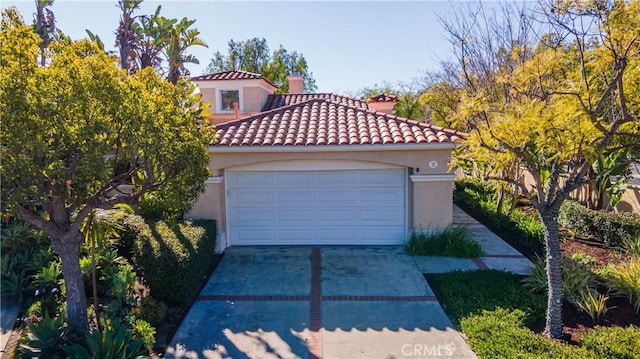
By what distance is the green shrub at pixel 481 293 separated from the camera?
7008mm

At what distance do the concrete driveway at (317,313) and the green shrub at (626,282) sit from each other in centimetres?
339

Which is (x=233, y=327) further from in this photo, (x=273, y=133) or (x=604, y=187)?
(x=604, y=187)

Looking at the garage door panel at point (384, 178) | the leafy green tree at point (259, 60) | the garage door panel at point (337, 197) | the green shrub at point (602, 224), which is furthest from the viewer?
the leafy green tree at point (259, 60)

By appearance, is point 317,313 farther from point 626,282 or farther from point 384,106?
point 384,106

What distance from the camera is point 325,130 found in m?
11.2

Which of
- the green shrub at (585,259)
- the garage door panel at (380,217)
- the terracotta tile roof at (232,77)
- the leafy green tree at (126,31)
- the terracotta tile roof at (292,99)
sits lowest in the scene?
the green shrub at (585,259)

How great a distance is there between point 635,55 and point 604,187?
8.72 meters

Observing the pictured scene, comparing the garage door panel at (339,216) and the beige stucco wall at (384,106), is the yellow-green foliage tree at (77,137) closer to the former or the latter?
the garage door panel at (339,216)

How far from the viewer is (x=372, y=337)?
6375 mm

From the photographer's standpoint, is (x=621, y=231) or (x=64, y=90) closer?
(x=64, y=90)

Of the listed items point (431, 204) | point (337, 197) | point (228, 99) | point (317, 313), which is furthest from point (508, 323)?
point (228, 99)

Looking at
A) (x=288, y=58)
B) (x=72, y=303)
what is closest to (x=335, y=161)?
(x=72, y=303)

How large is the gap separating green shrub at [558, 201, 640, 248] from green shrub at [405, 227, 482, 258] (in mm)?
3580

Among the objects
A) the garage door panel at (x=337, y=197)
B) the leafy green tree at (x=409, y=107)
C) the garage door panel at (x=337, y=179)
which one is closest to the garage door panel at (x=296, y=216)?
the garage door panel at (x=337, y=197)
